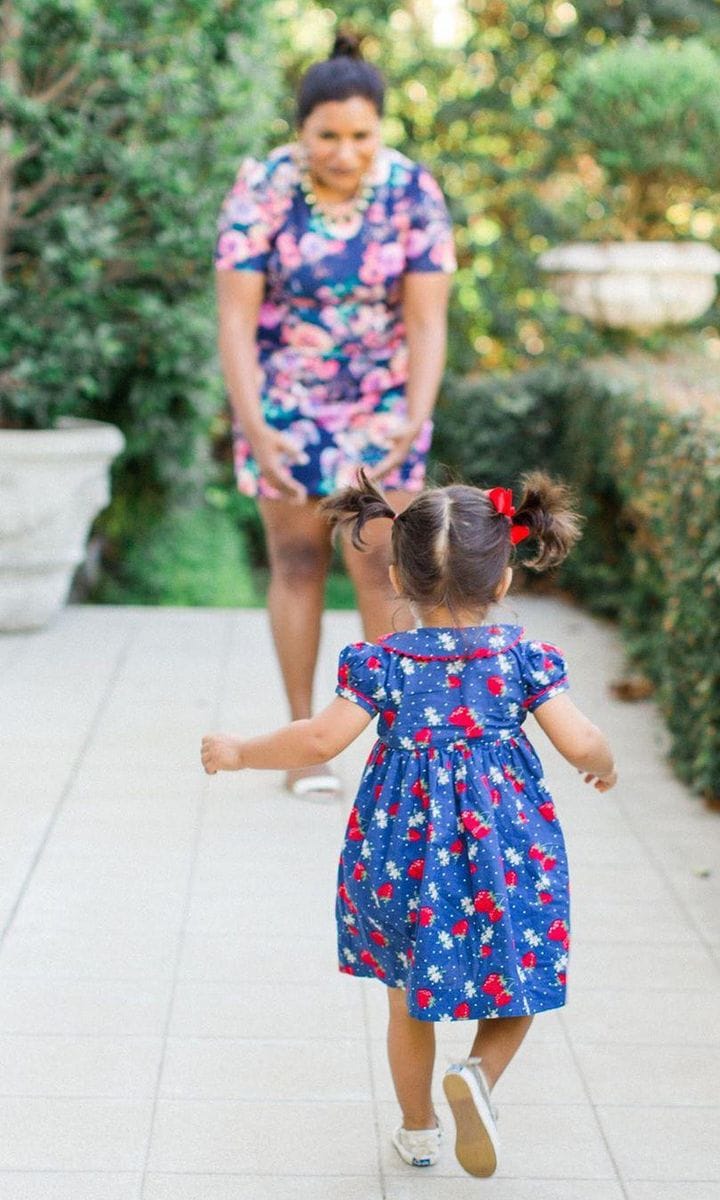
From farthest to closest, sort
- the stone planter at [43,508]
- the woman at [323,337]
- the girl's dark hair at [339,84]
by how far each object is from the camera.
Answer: the stone planter at [43,508] < the woman at [323,337] < the girl's dark hair at [339,84]

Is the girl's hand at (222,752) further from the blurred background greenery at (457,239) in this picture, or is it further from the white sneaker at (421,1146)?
the blurred background greenery at (457,239)

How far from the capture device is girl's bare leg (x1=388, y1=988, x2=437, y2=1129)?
2.35 metres

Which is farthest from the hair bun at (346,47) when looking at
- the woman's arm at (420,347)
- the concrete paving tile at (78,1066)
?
the concrete paving tile at (78,1066)

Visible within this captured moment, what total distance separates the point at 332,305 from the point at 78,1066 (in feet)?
6.42

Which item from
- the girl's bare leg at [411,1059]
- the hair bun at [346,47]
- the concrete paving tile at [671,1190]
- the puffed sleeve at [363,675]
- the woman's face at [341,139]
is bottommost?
the concrete paving tile at [671,1190]

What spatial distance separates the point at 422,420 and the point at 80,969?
61.7 inches

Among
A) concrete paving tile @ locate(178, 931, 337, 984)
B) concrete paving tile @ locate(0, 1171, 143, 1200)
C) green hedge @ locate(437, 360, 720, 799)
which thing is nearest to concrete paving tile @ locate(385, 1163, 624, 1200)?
concrete paving tile @ locate(0, 1171, 143, 1200)

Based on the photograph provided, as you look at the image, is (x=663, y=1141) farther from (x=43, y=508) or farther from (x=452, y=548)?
(x=43, y=508)

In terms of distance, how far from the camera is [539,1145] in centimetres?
250

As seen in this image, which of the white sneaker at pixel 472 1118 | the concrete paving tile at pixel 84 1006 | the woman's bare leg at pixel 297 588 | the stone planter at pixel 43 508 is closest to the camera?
the white sneaker at pixel 472 1118

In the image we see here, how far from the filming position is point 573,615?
20.8 feet

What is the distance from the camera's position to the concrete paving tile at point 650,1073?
2.66 m

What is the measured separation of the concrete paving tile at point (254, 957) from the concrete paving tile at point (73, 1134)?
51cm

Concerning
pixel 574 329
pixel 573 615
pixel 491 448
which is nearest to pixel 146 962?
pixel 573 615
